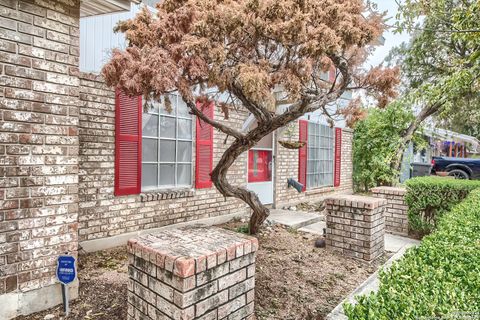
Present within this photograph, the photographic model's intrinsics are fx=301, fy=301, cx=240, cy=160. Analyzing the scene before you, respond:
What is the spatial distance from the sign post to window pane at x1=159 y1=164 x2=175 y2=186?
95.7 inches

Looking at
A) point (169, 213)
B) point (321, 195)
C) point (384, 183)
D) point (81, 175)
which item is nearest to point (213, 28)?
point (81, 175)

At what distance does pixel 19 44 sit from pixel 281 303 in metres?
3.20

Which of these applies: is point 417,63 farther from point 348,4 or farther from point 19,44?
point 19,44

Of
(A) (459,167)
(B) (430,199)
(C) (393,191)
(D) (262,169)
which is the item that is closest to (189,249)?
(B) (430,199)

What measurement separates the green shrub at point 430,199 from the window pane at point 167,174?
13.7 ft

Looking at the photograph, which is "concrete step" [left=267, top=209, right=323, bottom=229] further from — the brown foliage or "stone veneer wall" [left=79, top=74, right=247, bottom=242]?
the brown foliage

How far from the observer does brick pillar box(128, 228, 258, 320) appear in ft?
6.09

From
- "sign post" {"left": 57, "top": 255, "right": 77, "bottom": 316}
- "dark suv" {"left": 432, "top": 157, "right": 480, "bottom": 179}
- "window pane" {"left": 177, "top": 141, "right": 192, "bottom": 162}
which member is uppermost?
"window pane" {"left": 177, "top": 141, "right": 192, "bottom": 162}

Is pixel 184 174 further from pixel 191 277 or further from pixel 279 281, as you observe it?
pixel 191 277

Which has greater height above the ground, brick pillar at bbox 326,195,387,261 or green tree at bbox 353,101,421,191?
green tree at bbox 353,101,421,191

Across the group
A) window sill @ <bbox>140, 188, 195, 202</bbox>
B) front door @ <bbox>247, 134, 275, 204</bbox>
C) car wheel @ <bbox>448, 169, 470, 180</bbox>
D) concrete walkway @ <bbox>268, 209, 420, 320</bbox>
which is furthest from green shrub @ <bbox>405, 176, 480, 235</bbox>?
car wheel @ <bbox>448, 169, 470, 180</bbox>

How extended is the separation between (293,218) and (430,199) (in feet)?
8.14

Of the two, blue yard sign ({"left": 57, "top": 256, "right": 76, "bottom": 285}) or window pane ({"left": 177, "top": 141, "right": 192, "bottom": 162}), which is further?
window pane ({"left": 177, "top": 141, "right": 192, "bottom": 162})

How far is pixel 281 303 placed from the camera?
2793 mm
